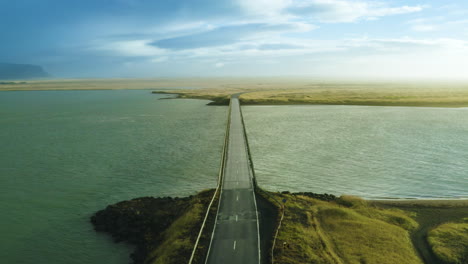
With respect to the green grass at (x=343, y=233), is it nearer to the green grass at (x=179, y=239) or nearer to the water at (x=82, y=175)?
the green grass at (x=179, y=239)

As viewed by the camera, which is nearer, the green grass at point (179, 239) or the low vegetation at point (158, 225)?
the green grass at point (179, 239)

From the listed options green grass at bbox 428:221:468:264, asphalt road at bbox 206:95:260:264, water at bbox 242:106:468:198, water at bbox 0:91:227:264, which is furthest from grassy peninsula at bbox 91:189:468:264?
water at bbox 242:106:468:198

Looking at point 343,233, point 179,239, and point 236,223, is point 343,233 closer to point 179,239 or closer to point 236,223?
point 236,223

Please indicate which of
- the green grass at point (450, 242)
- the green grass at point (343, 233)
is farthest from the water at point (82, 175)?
the green grass at point (450, 242)

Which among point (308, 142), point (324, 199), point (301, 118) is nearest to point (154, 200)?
point (324, 199)

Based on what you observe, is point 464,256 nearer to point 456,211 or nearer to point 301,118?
point 456,211

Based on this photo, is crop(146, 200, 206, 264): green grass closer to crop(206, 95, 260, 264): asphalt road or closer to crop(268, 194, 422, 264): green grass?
crop(206, 95, 260, 264): asphalt road
